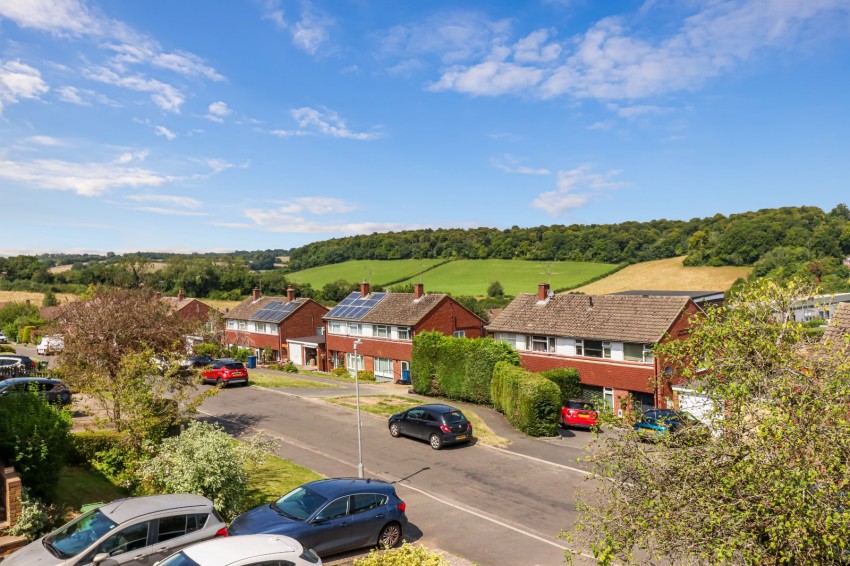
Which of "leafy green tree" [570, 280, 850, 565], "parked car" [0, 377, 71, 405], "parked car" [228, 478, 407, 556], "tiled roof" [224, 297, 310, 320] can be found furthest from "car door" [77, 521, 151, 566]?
"tiled roof" [224, 297, 310, 320]

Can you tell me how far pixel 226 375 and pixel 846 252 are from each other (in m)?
95.9

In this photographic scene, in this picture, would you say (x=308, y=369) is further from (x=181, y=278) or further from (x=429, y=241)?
(x=429, y=241)

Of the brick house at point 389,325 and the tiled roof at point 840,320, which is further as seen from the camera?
the brick house at point 389,325

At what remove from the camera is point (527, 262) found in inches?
4619

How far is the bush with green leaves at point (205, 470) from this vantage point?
14.7 metres

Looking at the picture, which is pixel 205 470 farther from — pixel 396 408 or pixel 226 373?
pixel 226 373

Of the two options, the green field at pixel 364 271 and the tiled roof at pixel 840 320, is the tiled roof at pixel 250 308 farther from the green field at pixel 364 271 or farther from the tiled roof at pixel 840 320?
the tiled roof at pixel 840 320

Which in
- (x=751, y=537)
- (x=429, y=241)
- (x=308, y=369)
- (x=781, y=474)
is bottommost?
(x=308, y=369)

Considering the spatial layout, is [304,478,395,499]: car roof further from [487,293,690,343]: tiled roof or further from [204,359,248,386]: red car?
[204,359,248,386]: red car

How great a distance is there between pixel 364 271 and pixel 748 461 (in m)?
112

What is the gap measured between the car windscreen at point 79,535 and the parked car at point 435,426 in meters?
15.4

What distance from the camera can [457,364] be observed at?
37156 millimetres

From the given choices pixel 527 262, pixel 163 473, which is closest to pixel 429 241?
pixel 527 262

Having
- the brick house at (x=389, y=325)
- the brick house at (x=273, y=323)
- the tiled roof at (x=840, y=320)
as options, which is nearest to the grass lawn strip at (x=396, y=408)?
the brick house at (x=389, y=325)
